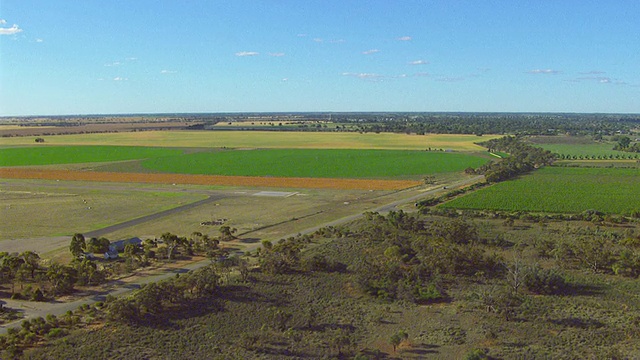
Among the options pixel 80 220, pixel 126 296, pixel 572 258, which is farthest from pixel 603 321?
pixel 80 220

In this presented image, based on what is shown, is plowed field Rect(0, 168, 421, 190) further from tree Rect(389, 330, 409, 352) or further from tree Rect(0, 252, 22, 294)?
tree Rect(389, 330, 409, 352)

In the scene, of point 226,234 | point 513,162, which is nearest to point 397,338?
point 226,234

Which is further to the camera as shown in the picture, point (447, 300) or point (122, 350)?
point (447, 300)

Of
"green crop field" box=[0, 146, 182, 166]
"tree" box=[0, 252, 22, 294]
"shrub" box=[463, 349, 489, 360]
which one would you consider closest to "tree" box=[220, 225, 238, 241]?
"tree" box=[0, 252, 22, 294]

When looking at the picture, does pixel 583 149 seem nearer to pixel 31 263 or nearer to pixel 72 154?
pixel 72 154

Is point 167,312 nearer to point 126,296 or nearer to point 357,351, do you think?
point 126,296

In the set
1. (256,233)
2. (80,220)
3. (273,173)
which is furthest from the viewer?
(273,173)

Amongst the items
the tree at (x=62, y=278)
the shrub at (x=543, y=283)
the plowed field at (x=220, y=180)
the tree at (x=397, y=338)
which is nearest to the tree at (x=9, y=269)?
the tree at (x=62, y=278)
